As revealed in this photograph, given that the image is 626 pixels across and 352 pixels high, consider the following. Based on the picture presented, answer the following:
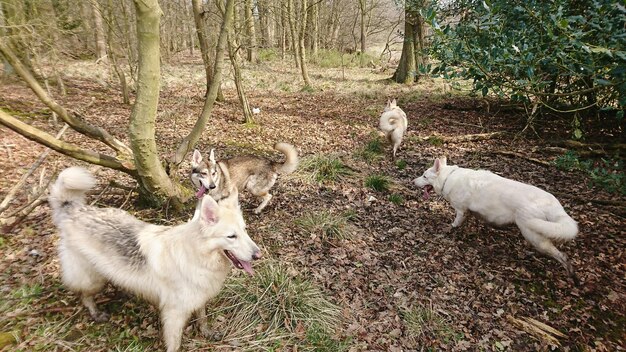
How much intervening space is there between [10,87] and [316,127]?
10.0m

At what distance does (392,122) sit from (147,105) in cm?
553

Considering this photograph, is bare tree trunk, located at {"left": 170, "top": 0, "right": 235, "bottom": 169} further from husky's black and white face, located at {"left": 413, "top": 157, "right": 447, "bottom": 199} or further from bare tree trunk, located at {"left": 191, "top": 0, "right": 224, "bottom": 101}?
husky's black and white face, located at {"left": 413, "top": 157, "right": 447, "bottom": 199}

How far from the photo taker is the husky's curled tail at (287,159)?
586 cm

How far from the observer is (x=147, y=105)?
168 inches

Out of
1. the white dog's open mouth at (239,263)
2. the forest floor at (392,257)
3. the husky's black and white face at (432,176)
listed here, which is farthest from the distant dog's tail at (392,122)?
the white dog's open mouth at (239,263)

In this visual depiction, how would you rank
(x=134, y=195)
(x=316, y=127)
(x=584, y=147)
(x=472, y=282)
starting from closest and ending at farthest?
(x=472, y=282), (x=134, y=195), (x=584, y=147), (x=316, y=127)

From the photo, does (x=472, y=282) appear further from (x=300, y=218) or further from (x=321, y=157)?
(x=321, y=157)

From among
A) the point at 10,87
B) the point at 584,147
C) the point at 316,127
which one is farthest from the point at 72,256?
the point at 10,87

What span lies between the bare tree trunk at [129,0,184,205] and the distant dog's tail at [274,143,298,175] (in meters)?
1.97

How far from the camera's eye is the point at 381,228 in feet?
18.5

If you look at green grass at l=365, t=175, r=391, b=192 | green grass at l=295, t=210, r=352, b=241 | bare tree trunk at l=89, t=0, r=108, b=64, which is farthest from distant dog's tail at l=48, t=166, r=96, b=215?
bare tree trunk at l=89, t=0, r=108, b=64

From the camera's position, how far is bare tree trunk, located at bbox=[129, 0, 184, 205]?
13.0ft

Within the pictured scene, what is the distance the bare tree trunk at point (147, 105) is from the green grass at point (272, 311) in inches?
75.1

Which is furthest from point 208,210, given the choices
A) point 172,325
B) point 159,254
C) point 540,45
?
point 540,45
